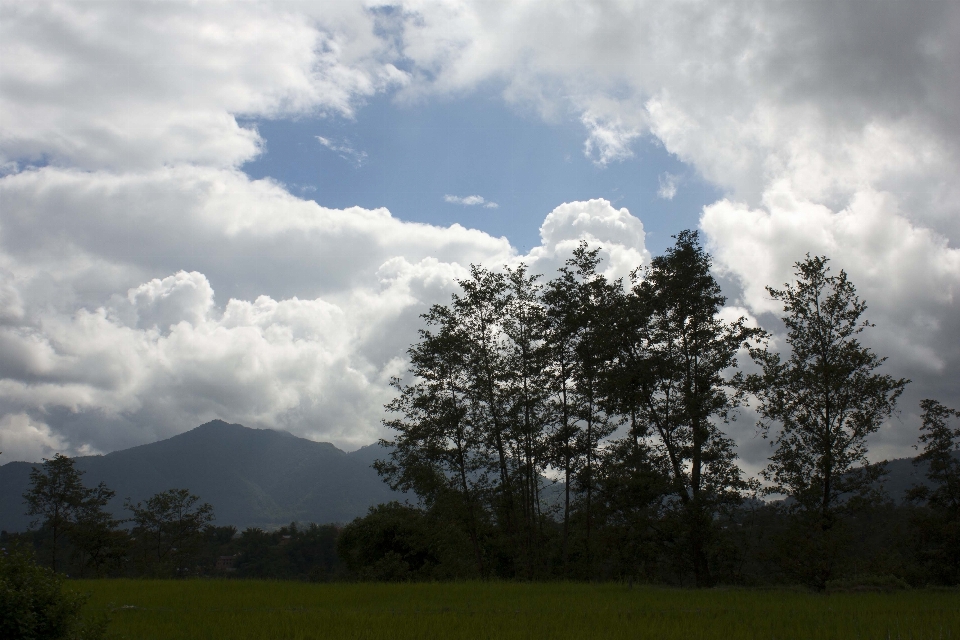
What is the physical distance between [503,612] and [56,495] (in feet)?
128

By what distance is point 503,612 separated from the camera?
12.6m

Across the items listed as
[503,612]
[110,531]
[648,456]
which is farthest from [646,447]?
[110,531]

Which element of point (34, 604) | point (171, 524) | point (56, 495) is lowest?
point (171, 524)

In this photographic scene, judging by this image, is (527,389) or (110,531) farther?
(110,531)

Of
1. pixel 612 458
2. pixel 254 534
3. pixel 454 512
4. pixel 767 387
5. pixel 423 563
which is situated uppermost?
pixel 767 387

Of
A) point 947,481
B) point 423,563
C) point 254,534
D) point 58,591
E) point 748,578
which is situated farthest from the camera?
point 254,534

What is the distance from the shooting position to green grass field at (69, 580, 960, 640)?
10117mm

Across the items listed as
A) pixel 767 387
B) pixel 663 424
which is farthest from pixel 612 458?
pixel 767 387

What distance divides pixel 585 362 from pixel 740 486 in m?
7.84

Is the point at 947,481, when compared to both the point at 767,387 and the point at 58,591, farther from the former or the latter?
the point at 58,591

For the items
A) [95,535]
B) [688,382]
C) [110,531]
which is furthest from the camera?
[110,531]

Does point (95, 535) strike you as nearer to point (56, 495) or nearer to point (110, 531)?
point (110, 531)

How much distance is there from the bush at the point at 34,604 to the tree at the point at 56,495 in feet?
125

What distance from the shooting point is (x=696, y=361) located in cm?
2409
